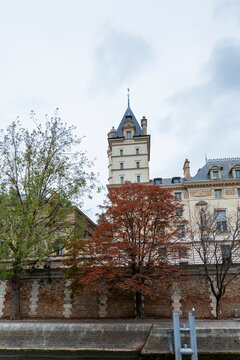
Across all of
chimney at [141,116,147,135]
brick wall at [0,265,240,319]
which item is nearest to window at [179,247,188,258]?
brick wall at [0,265,240,319]

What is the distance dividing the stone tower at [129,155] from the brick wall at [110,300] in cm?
1827

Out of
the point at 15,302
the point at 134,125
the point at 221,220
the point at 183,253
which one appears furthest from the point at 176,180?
the point at 15,302

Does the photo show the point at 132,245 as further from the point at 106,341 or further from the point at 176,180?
the point at 176,180

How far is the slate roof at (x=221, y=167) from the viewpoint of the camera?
36.0 m

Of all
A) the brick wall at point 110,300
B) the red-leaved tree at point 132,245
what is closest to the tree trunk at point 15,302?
the brick wall at point 110,300

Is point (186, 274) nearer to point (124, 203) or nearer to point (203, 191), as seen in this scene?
point (124, 203)

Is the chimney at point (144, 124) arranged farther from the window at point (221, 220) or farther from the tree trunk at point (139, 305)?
the tree trunk at point (139, 305)

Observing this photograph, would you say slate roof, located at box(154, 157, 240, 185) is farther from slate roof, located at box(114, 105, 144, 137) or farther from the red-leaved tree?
the red-leaved tree

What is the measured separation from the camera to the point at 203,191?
3509cm

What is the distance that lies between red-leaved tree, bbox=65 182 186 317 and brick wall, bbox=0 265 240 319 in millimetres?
1873

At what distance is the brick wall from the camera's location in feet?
60.4

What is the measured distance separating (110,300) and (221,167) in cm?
2413

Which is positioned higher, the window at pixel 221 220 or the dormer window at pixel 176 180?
the dormer window at pixel 176 180

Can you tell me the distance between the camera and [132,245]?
15523 millimetres
